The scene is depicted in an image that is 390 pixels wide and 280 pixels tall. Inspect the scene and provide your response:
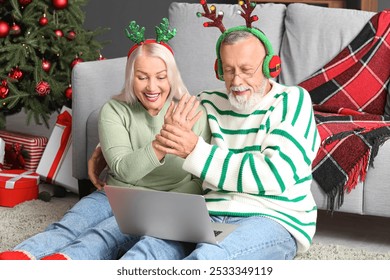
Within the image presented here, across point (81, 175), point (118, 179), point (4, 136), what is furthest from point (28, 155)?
point (118, 179)

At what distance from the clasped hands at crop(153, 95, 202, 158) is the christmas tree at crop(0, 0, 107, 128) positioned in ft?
5.77

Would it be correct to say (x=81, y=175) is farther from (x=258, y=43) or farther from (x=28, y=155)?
(x=258, y=43)

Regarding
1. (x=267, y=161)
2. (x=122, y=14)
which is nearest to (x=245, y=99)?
(x=267, y=161)

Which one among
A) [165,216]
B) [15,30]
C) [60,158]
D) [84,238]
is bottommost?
[60,158]

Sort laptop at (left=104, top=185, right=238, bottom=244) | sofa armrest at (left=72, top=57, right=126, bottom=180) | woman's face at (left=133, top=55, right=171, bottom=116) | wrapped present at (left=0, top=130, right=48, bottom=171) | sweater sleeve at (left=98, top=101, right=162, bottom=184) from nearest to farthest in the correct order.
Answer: laptop at (left=104, top=185, right=238, bottom=244)
sweater sleeve at (left=98, top=101, right=162, bottom=184)
woman's face at (left=133, top=55, right=171, bottom=116)
sofa armrest at (left=72, top=57, right=126, bottom=180)
wrapped present at (left=0, top=130, right=48, bottom=171)

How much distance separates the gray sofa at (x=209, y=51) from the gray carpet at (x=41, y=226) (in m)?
0.19

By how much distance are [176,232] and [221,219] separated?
207 mm

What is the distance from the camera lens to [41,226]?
302 cm

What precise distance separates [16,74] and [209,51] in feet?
3.18

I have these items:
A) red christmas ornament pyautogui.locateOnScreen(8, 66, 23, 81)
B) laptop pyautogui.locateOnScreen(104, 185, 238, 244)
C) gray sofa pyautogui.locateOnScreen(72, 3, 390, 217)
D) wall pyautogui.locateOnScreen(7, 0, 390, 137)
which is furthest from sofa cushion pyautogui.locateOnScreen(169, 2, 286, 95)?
wall pyautogui.locateOnScreen(7, 0, 390, 137)

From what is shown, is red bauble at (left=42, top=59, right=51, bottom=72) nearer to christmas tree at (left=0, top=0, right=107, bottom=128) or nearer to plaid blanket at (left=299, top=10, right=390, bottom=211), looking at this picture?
christmas tree at (left=0, top=0, right=107, bottom=128)

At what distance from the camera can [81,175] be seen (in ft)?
Result: 10.6

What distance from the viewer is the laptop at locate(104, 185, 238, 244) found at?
6.28 ft

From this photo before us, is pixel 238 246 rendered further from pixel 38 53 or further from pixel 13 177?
pixel 38 53
